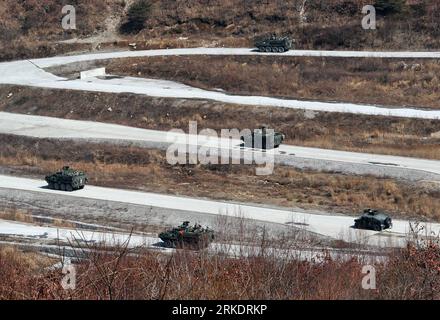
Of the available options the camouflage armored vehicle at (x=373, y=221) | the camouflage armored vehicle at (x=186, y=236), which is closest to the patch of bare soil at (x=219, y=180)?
the camouflage armored vehicle at (x=373, y=221)

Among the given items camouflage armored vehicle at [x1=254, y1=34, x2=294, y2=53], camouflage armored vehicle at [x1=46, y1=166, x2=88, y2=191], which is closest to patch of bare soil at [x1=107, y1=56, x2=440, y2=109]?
camouflage armored vehicle at [x1=254, y1=34, x2=294, y2=53]

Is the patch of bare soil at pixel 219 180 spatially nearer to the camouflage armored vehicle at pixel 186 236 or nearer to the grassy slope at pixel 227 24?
the camouflage armored vehicle at pixel 186 236

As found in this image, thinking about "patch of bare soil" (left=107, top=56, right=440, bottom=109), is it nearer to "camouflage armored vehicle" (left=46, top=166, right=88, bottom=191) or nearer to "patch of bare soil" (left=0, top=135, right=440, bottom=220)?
"patch of bare soil" (left=0, top=135, right=440, bottom=220)

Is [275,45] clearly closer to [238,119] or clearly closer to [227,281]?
[238,119]

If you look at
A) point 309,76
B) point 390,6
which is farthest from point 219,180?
point 390,6

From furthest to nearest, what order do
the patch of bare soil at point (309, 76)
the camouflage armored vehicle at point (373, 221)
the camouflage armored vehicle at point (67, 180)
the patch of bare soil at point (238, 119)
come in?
the patch of bare soil at point (309, 76)
the patch of bare soil at point (238, 119)
the camouflage armored vehicle at point (67, 180)
the camouflage armored vehicle at point (373, 221)

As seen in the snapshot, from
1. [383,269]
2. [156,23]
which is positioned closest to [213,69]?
[156,23]
